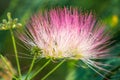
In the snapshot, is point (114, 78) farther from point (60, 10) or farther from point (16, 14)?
point (16, 14)

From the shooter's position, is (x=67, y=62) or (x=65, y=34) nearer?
(x=65, y=34)

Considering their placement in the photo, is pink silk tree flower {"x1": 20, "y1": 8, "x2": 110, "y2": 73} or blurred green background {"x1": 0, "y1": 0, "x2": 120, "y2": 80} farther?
blurred green background {"x1": 0, "y1": 0, "x2": 120, "y2": 80}

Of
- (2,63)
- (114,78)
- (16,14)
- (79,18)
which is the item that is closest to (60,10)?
(79,18)

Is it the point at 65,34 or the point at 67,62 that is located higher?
the point at 65,34
